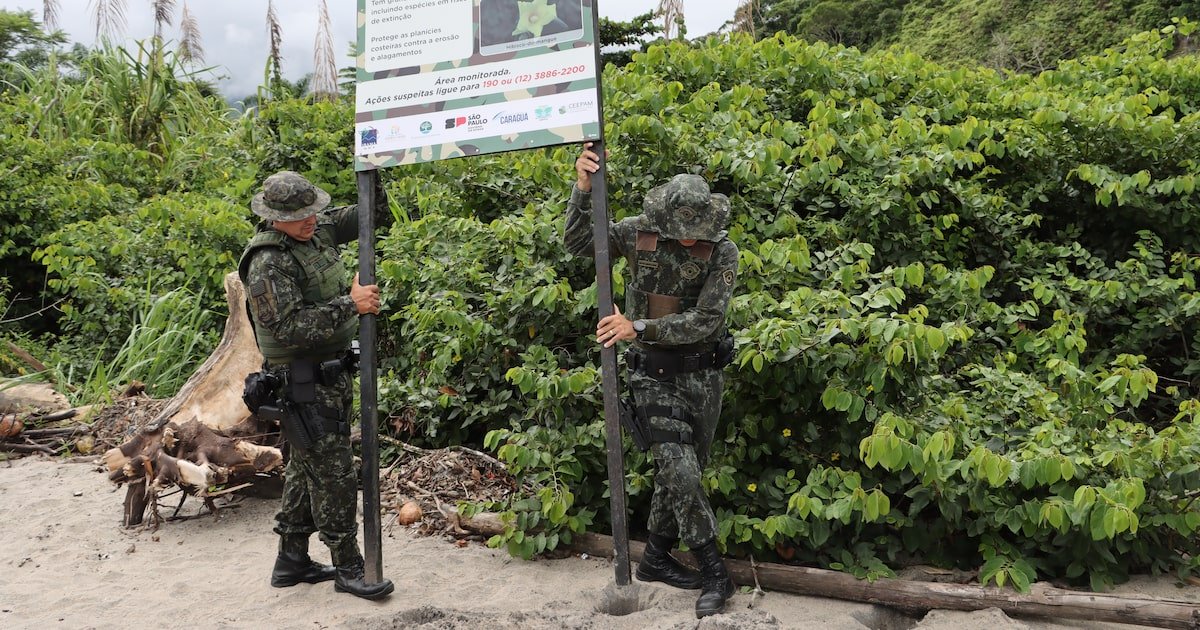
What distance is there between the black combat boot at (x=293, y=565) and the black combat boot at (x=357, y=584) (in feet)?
0.24

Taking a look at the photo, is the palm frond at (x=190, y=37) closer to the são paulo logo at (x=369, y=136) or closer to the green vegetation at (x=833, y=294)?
the green vegetation at (x=833, y=294)


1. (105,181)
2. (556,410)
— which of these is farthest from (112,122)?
(556,410)

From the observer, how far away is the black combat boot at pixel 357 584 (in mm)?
3826

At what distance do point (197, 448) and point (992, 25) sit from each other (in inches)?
683

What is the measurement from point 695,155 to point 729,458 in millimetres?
2227

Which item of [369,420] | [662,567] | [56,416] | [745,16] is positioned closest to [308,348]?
[369,420]


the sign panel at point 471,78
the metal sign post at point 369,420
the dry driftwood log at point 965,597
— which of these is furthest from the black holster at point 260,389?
the dry driftwood log at point 965,597

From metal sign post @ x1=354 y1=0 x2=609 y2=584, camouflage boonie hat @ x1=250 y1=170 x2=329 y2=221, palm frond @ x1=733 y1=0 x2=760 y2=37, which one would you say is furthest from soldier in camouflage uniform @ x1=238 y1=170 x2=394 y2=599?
palm frond @ x1=733 y1=0 x2=760 y2=37

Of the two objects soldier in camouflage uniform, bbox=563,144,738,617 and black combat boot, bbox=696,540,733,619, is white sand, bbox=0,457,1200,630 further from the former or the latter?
soldier in camouflage uniform, bbox=563,144,738,617

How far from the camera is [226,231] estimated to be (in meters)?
7.45

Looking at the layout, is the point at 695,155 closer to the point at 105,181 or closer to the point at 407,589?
the point at 407,589

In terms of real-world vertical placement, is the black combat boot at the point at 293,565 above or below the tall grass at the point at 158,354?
below

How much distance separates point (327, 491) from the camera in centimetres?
386

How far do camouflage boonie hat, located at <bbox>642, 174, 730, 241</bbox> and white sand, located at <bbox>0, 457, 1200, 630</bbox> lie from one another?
62.3 inches
